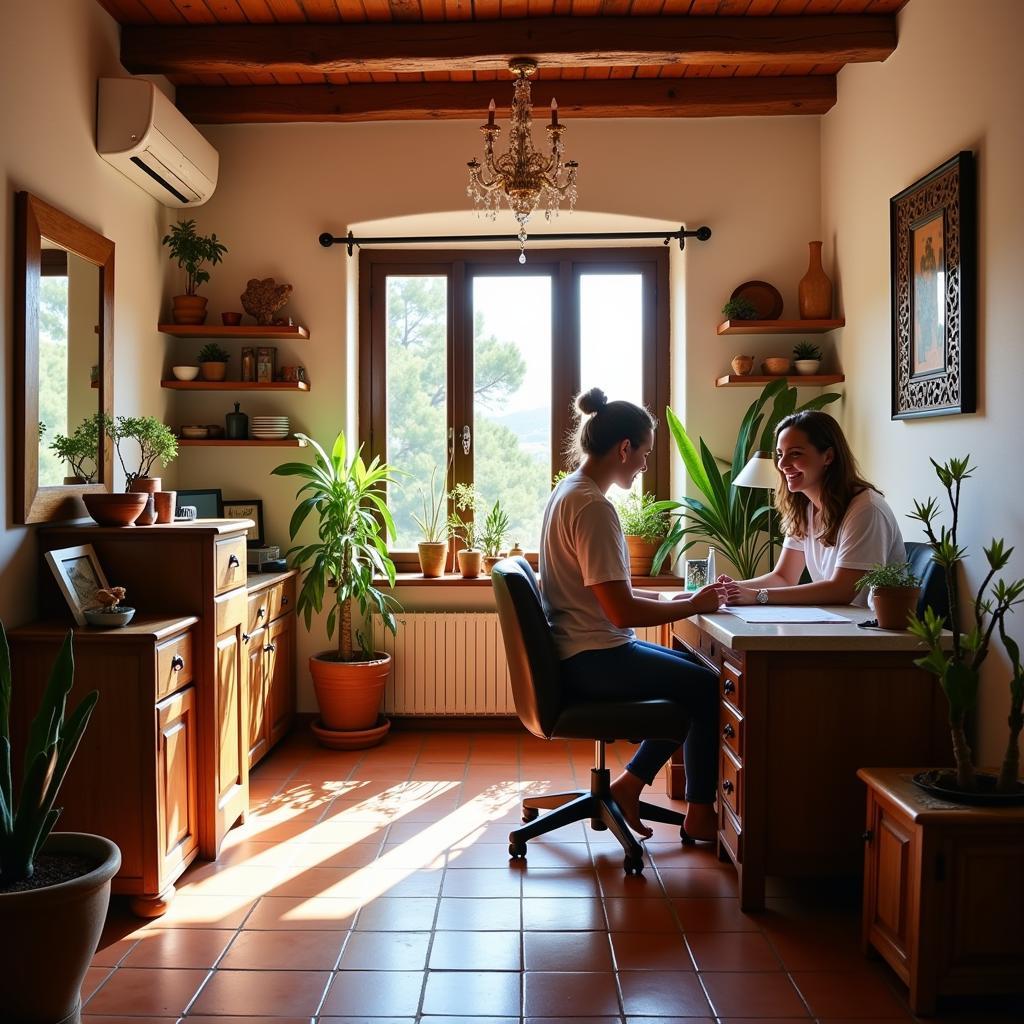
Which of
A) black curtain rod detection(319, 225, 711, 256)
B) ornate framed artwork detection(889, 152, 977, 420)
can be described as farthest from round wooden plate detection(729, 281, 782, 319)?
ornate framed artwork detection(889, 152, 977, 420)

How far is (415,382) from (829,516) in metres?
2.50

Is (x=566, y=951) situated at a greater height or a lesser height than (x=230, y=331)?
lesser

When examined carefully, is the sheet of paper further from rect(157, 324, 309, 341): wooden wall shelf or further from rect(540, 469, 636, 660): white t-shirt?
rect(157, 324, 309, 341): wooden wall shelf

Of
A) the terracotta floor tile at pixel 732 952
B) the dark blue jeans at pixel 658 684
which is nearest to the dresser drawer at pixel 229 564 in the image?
the dark blue jeans at pixel 658 684

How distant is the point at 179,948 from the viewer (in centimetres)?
261

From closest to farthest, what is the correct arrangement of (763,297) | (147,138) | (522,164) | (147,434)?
(147,434), (522,164), (147,138), (763,297)

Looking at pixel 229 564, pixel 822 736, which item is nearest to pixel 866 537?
pixel 822 736

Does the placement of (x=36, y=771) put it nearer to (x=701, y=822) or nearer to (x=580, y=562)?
(x=580, y=562)

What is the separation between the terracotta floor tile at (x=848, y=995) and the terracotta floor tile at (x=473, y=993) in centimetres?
69

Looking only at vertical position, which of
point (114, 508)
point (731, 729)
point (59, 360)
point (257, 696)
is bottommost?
point (257, 696)

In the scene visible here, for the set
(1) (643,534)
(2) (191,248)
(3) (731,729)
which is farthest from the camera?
(1) (643,534)

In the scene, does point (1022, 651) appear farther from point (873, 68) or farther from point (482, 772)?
point (873, 68)

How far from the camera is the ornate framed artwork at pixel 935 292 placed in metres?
3.12

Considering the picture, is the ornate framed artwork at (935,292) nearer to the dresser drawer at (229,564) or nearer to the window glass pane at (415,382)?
the window glass pane at (415,382)
